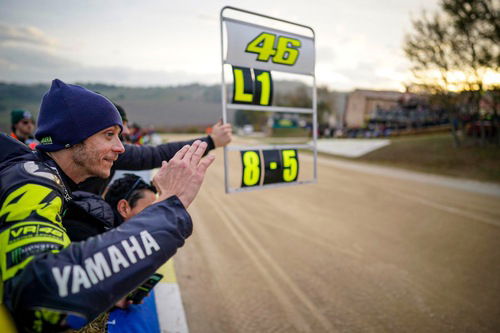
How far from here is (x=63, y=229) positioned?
46.4 inches

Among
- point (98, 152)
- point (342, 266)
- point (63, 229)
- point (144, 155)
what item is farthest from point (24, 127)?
point (342, 266)

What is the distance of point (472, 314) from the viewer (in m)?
3.32

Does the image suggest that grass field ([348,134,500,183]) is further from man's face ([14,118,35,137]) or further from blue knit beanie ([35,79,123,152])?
man's face ([14,118,35,137])

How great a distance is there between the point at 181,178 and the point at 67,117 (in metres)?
0.59

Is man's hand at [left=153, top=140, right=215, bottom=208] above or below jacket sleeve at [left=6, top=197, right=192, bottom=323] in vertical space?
above

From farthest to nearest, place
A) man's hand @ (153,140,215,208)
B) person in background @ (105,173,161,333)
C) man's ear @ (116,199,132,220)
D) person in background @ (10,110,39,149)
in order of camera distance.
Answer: person in background @ (10,110,39,149), man's ear @ (116,199,132,220), person in background @ (105,173,161,333), man's hand @ (153,140,215,208)

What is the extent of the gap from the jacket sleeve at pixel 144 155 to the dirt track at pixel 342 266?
1.75 m

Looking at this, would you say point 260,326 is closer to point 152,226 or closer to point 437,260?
point 152,226

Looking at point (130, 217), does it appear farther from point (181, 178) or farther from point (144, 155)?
point (181, 178)

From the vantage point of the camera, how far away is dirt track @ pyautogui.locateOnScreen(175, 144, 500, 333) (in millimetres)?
3250

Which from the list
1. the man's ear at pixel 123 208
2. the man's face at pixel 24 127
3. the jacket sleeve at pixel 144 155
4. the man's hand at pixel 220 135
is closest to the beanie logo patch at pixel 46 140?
the man's ear at pixel 123 208

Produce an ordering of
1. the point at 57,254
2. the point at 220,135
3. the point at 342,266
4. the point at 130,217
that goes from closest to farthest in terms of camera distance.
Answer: the point at 57,254, the point at 130,217, the point at 220,135, the point at 342,266

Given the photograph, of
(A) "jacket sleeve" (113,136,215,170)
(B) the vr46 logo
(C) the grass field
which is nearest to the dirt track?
(A) "jacket sleeve" (113,136,215,170)

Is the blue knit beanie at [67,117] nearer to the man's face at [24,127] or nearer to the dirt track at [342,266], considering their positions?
the dirt track at [342,266]
